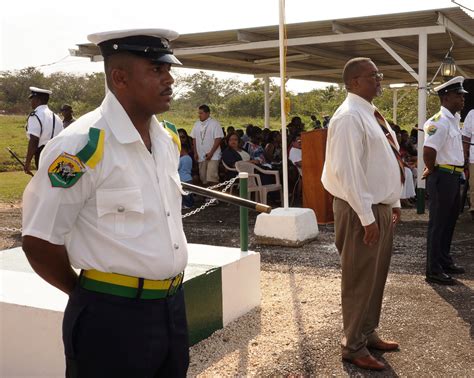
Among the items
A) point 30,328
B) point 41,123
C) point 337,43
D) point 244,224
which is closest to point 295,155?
point 337,43

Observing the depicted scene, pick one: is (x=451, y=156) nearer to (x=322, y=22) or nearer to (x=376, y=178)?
(x=376, y=178)

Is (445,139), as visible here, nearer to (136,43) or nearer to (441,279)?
(441,279)

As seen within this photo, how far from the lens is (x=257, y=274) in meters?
4.83

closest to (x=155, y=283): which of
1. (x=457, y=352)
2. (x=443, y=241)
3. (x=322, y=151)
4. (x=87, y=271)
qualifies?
(x=87, y=271)

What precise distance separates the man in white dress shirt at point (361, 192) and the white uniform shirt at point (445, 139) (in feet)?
6.00

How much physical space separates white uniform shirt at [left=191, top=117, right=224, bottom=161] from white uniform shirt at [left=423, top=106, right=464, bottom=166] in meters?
5.60

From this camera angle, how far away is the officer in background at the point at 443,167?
17.8 ft

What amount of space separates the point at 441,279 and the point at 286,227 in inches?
86.2

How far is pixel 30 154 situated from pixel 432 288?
5852mm

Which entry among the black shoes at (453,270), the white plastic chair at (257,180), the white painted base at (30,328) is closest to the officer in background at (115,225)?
the white painted base at (30,328)

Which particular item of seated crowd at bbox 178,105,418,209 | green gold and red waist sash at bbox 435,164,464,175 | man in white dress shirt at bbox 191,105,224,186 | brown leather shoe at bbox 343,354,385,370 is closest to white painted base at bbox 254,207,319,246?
green gold and red waist sash at bbox 435,164,464,175

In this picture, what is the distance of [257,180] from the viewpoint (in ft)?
32.4

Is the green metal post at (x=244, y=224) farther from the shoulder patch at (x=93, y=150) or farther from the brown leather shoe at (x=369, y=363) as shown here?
the shoulder patch at (x=93, y=150)

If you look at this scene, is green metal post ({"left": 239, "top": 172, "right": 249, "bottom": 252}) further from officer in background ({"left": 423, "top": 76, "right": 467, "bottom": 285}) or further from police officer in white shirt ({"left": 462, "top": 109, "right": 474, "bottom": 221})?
police officer in white shirt ({"left": 462, "top": 109, "right": 474, "bottom": 221})
